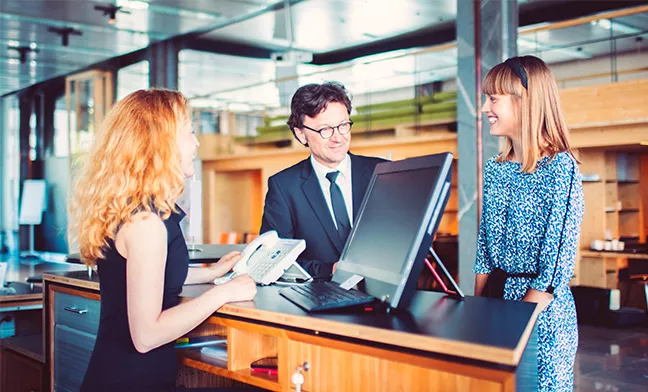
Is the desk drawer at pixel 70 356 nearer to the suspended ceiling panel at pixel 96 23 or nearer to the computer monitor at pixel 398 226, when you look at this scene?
the computer monitor at pixel 398 226

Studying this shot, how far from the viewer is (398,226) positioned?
6.06ft

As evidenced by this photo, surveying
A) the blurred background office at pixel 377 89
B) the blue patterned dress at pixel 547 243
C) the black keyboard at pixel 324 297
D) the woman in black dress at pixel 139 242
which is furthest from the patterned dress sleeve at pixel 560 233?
the blurred background office at pixel 377 89

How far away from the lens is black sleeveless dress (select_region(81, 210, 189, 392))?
2.03 m

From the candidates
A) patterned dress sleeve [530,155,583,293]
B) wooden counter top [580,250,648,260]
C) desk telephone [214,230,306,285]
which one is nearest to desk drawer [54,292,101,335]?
desk telephone [214,230,306,285]

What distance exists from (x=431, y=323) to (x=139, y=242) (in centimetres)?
83

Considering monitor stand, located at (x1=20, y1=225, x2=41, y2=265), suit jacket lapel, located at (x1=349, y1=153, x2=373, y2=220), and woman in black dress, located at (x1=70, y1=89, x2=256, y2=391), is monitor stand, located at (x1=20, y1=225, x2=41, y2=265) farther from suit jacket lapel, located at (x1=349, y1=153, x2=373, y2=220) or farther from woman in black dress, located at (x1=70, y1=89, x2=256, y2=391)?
woman in black dress, located at (x1=70, y1=89, x2=256, y2=391)

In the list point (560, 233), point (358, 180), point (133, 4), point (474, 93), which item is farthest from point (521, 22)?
point (560, 233)

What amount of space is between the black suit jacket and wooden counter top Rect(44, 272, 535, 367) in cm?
64

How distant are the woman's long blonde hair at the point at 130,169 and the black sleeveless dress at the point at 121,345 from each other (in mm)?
62

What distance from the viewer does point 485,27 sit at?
7.74m

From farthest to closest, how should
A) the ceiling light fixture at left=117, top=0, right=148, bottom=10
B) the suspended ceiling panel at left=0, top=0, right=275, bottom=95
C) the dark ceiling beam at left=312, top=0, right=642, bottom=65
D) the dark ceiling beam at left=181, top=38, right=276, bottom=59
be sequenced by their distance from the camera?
the dark ceiling beam at left=181, top=38, right=276, bottom=59, the dark ceiling beam at left=312, top=0, right=642, bottom=65, the suspended ceiling panel at left=0, top=0, right=275, bottom=95, the ceiling light fixture at left=117, top=0, right=148, bottom=10

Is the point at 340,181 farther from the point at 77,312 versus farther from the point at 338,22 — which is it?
the point at 338,22

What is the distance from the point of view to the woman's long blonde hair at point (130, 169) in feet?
6.50

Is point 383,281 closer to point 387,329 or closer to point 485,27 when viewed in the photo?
point 387,329
